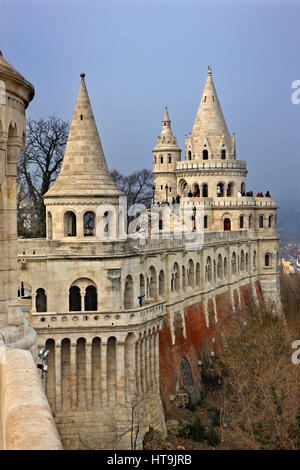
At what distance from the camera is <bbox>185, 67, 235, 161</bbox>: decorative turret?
52.5 metres

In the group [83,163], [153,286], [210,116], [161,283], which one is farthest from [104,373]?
[210,116]

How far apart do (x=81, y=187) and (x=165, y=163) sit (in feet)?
96.0

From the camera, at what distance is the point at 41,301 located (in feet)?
88.7

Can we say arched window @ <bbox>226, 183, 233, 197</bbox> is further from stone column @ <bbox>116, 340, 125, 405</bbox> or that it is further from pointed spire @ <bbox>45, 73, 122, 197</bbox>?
stone column @ <bbox>116, 340, 125, 405</bbox>

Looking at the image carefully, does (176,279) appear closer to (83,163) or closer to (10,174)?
(83,163)

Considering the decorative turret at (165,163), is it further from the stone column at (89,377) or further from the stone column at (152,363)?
the stone column at (89,377)

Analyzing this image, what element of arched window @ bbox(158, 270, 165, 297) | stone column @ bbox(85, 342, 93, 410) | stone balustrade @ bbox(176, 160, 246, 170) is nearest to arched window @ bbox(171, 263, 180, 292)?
arched window @ bbox(158, 270, 165, 297)

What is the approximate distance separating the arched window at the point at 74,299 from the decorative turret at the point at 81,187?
184cm

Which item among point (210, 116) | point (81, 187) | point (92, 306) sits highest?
point (210, 116)

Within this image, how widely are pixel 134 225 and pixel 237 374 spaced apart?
12201mm

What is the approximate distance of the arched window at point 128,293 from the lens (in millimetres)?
27600

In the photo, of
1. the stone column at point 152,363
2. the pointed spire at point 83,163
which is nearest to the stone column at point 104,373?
the stone column at point 152,363
